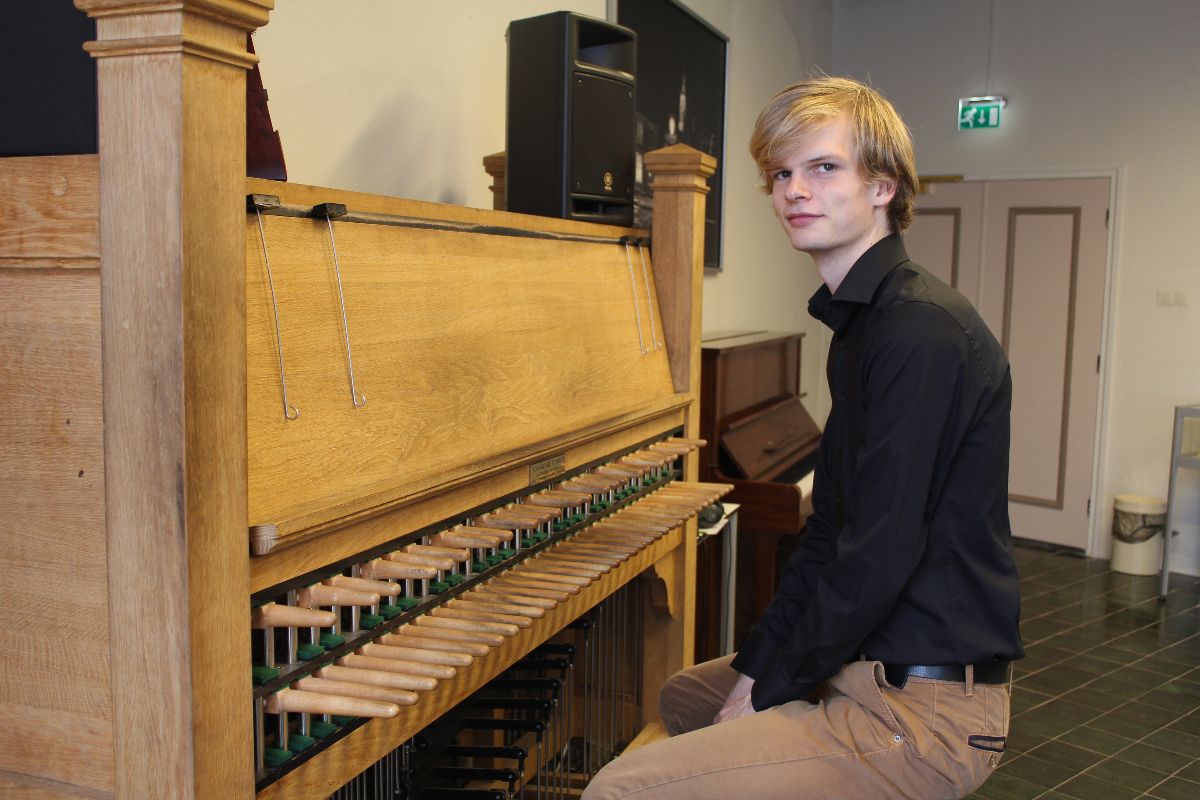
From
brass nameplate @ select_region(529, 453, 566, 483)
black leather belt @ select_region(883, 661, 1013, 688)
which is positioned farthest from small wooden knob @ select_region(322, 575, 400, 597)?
black leather belt @ select_region(883, 661, 1013, 688)

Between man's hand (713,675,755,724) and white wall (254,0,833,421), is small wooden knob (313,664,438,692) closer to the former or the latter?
man's hand (713,675,755,724)

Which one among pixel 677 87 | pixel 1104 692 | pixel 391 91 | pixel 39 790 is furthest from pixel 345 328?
pixel 1104 692

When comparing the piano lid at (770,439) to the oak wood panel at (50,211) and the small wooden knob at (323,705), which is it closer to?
the small wooden knob at (323,705)

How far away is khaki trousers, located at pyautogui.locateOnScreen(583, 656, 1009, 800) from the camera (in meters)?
1.56

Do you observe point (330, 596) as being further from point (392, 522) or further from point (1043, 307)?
point (1043, 307)

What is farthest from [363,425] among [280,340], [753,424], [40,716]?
[753,424]

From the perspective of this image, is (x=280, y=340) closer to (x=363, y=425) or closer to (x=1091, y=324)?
(x=363, y=425)

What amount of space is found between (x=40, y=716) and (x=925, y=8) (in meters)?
6.72

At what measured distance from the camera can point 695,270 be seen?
264 centimetres

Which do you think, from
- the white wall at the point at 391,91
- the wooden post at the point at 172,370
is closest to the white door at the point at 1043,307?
the white wall at the point at 391,91

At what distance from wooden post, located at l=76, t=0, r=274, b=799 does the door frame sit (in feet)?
20.0

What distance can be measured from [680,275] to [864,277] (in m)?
0.93

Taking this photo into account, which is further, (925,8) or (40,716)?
(925,8)

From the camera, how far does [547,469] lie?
76.2 inches
